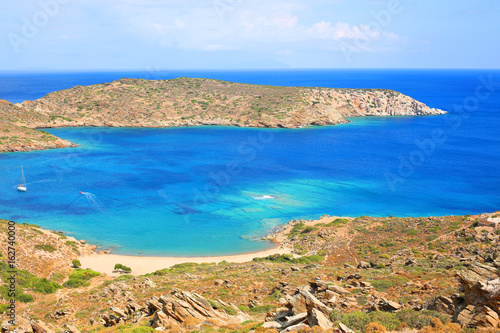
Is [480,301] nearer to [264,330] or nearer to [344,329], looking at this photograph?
[344,329]

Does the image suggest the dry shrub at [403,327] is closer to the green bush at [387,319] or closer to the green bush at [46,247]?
the green bush at [387,319]

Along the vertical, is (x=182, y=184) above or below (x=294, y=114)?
below

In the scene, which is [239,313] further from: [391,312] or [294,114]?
[294,114]

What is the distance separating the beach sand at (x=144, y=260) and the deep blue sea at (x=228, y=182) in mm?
1698

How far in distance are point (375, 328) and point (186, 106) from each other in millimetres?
111385

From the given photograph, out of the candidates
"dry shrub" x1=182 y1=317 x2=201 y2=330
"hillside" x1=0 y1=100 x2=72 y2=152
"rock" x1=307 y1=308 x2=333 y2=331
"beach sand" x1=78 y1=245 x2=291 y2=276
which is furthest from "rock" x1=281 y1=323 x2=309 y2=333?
"hillside" x1=0 y1=100 x2=72 y2=152

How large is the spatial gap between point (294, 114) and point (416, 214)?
70.6 meters

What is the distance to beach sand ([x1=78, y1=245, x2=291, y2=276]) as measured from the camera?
33312 mm

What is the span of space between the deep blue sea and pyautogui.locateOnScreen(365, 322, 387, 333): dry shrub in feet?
87.2

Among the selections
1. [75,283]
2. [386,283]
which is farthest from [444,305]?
[75,283]

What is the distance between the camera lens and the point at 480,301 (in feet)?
42.8

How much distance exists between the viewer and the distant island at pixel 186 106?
11006 centimetres

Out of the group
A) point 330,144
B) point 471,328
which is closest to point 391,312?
point 471,328

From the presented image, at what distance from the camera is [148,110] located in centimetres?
11544
